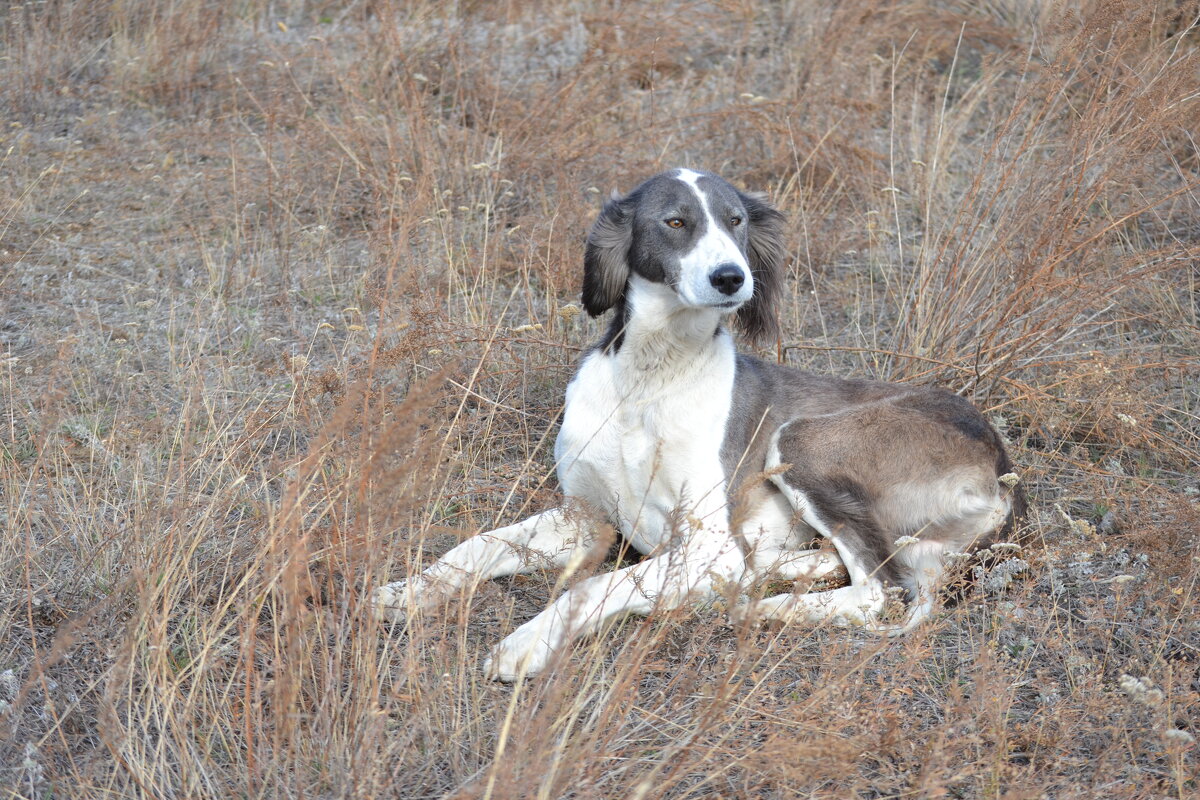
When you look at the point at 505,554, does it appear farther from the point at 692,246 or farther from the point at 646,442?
the point at 692,246

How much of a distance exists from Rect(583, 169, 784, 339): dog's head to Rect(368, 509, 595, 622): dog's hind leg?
75cm

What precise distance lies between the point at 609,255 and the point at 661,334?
1.07 ft

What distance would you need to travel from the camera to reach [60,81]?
7.21 meters

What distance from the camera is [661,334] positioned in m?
3.68

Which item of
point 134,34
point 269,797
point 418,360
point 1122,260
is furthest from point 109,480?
point 134,34

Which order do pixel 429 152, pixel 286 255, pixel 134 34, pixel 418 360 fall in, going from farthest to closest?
pixel 134 34 → pixel 429 152 → pixel 286 255 → pixel 418 360

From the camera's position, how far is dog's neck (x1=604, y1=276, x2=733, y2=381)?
12.0ft

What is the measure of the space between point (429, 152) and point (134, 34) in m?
3.06

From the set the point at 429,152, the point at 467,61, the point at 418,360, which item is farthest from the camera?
the point at 467,61

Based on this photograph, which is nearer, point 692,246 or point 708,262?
point 708,262

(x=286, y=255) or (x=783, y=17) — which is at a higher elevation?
(x=783, y=17)

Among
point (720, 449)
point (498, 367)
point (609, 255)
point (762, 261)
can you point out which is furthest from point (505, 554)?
point (762, 261)

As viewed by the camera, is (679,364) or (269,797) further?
(679,364)

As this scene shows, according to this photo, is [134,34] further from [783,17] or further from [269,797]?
[269,797]
